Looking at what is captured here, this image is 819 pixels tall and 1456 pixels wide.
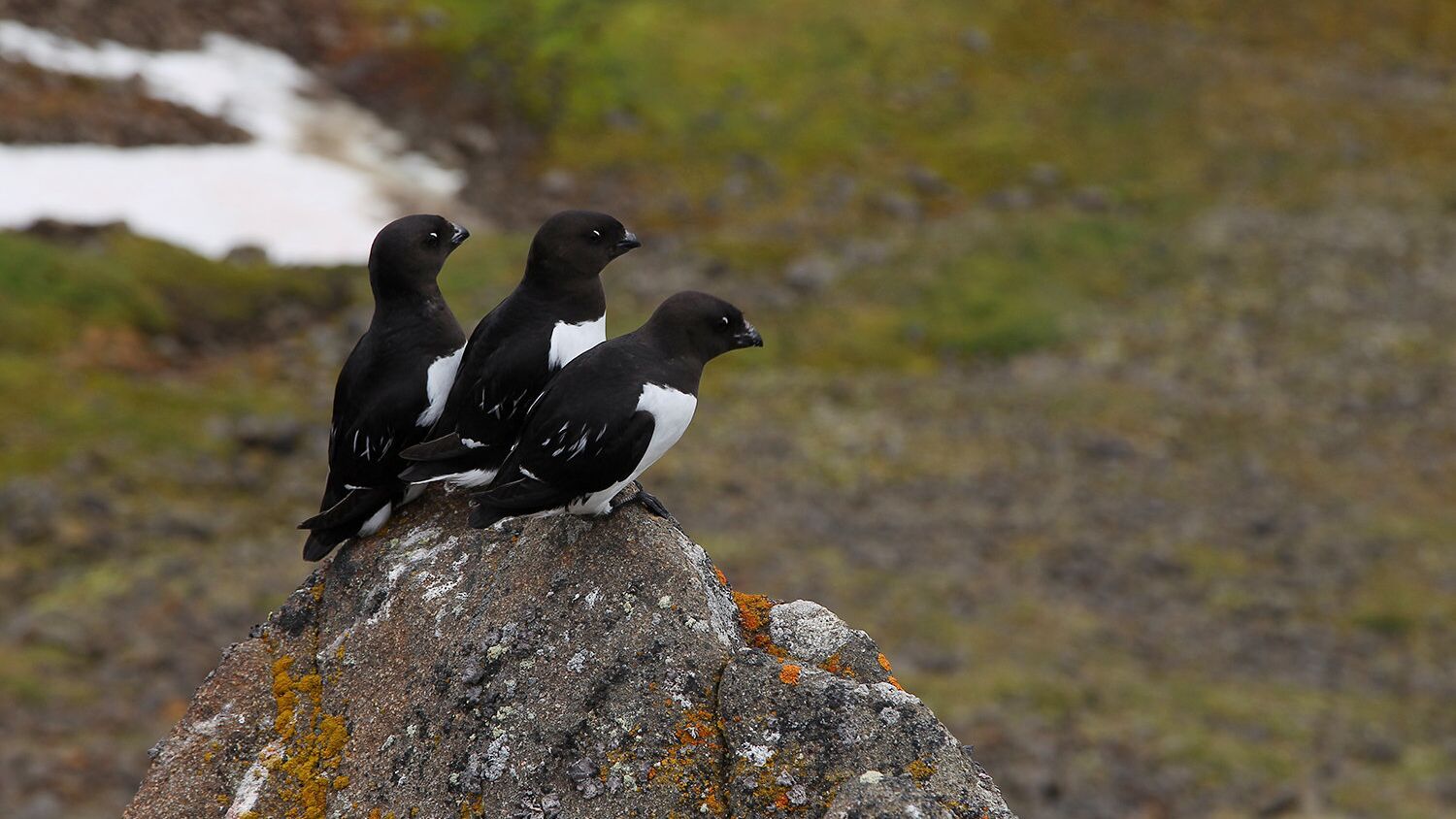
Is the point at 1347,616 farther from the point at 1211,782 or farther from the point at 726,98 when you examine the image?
the point at 726,98

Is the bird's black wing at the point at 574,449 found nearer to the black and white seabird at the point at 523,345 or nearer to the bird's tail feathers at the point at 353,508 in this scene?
the black and white seabird at the point at 523,345

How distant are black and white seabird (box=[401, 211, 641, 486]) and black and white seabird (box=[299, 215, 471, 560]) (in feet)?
0.93

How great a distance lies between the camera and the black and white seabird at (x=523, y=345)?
940 cm

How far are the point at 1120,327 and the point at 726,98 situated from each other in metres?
29.3

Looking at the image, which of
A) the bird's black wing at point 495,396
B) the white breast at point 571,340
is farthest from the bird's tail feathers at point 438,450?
the white breast at point 571,340

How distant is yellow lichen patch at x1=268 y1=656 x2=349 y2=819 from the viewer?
337 inches

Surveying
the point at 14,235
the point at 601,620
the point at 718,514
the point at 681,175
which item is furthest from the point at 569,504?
the point at 681,175

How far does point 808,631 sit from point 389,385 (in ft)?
11.7

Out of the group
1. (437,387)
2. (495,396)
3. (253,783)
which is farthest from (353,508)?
(253,783)

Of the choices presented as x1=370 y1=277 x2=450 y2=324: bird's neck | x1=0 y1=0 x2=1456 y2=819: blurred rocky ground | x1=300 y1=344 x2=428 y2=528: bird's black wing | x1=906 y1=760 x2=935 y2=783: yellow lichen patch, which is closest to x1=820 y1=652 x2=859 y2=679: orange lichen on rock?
x1=906 y1=760 x2=935 y2=783: yellow lichen patch

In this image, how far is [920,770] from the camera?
24.5 feet

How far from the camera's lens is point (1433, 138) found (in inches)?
2564

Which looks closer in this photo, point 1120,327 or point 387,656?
point 387,656

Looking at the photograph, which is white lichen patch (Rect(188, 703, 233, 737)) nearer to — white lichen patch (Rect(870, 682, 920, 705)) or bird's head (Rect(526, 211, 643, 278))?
bird's head (Rect(526, 211, 643, 278))
